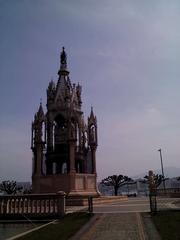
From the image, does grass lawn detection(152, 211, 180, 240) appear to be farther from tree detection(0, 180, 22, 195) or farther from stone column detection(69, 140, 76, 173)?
tree detection(0, 180, 22, 195)

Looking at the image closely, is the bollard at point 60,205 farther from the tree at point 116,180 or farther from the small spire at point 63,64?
the tree at point 116,180

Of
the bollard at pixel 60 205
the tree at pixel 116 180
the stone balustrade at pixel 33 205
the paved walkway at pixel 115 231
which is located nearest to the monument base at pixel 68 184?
the stone balustrade at pixel 33 205

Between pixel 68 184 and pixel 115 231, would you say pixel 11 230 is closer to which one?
pixel 115 231

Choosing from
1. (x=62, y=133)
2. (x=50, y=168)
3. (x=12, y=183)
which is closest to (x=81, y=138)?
(x=62, y=133)

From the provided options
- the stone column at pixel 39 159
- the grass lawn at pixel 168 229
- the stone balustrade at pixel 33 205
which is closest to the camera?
the grass lawn at pixel 168 229

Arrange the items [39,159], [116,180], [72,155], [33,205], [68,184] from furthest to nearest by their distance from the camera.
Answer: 1. [116,180]
2. [39,159]
3. [72,155]
4. [68,184]
5. [33,205]

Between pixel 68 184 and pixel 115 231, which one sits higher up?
pixel 68 184

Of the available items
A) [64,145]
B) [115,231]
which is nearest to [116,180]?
[64,145]

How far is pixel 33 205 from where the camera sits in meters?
23.9

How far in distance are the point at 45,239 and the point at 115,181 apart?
63.6 meters

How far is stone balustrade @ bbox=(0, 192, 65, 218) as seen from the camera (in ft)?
74.5

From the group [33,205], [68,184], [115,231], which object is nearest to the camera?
[115,231]

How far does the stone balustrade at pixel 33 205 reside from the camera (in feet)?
74.5

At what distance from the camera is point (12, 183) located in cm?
7894
